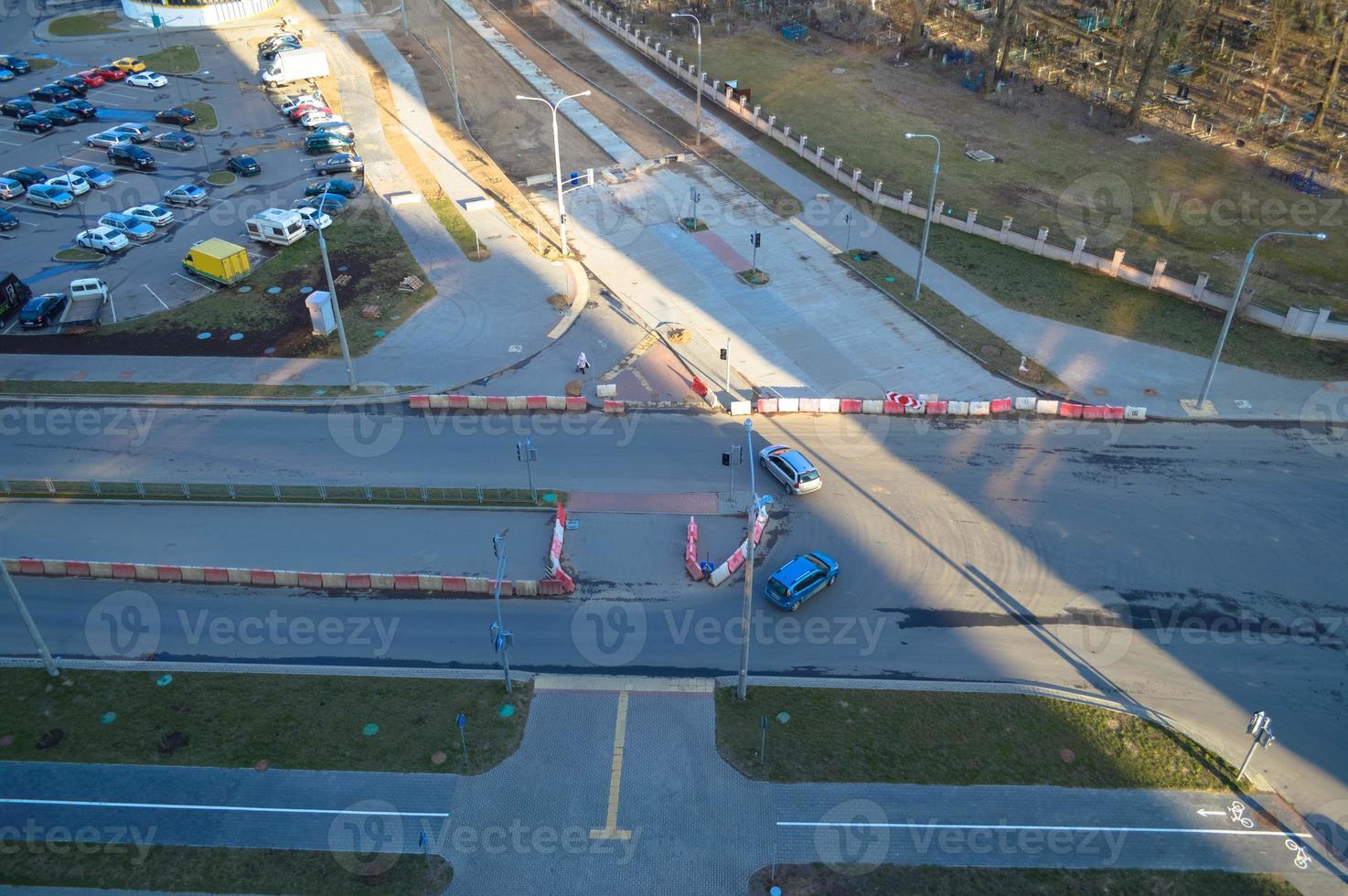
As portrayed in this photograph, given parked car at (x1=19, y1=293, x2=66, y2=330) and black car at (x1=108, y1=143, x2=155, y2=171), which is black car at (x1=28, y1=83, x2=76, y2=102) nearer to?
black car at (x1=108, y1=143, x2=155, y2=171)

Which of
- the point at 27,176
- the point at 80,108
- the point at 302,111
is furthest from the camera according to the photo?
the point at 80,108

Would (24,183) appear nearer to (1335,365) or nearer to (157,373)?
(157,373)

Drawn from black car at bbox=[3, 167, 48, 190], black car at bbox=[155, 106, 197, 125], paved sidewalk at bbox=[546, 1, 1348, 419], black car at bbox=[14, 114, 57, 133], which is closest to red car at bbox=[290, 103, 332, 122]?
black car at bbox=[155, 106, 197, 125]

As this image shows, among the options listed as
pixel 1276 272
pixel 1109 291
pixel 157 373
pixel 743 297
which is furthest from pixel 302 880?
pixel 1276 272

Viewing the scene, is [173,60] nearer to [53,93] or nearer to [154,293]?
[53,93]

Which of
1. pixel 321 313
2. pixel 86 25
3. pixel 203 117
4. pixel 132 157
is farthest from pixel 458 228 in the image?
pixel 86 25

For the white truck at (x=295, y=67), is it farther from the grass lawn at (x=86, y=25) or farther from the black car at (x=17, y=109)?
the grass lawn at (x=86, y=25)
